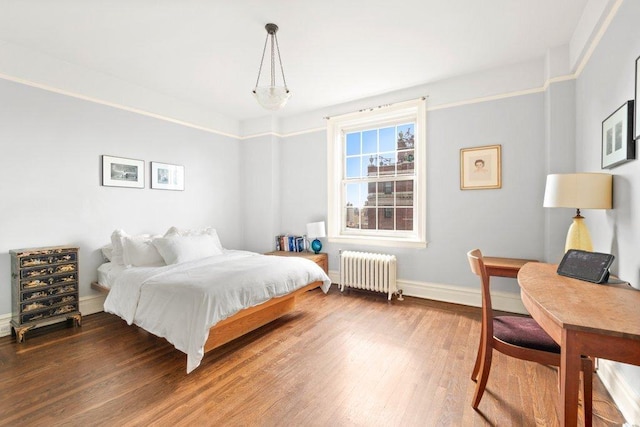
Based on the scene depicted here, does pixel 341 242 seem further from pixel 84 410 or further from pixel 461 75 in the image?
pixel 84 410

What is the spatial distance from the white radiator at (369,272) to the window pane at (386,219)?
483 mm

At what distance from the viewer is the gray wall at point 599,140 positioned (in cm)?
164

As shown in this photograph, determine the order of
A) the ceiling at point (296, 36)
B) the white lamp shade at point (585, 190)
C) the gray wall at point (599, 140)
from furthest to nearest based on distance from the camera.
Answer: the ceiling at point (296, 36) → the white lamp shade at point (585, 190) → the gray wall at point (599, 140)

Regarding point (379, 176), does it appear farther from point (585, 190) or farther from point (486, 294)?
point (486, 294)

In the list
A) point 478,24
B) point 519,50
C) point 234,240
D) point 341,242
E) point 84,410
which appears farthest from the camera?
point 234,240

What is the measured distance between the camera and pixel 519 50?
295cm

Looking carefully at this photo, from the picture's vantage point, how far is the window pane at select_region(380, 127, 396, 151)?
4148 mm

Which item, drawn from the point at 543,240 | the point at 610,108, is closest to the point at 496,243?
the point at 543,240

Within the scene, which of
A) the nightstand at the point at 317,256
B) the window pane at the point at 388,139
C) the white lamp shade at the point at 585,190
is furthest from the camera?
the nightstand at the point at 317,256

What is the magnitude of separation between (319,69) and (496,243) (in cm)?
292

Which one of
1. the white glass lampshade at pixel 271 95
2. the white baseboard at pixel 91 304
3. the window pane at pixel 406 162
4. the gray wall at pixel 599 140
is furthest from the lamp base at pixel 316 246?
the gray wall at pixel 599 140

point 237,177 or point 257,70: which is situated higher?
point 257,70

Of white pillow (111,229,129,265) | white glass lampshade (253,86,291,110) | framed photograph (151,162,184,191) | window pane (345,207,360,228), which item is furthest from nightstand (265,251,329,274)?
white glass lampshade (253,86,291,110)

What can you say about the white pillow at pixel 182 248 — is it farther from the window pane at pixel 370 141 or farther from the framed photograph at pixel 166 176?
the window pane at pixel 370 141
